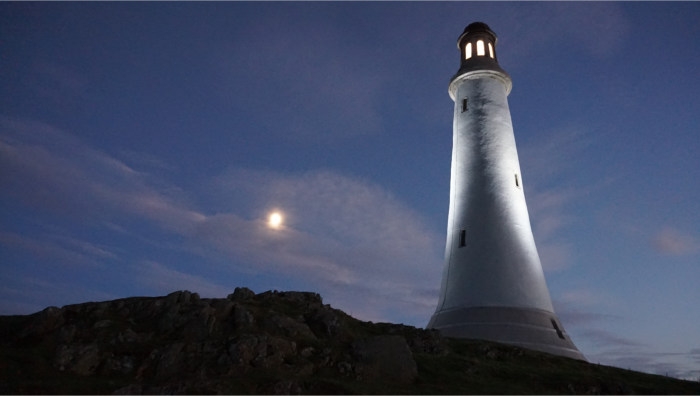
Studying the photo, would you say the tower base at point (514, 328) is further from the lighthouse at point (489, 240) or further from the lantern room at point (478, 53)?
the lantern room at point (478, 53)

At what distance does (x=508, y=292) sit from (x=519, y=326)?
7.54ft

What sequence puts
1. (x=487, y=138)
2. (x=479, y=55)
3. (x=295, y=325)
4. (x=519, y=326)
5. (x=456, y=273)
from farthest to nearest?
1. (x=479, y=55)
2. (x=487, y=138)
3. (x=456, y=273)
4. (x=519, y=326)
5. (x=295, y=325)

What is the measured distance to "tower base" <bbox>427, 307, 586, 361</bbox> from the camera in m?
29.6

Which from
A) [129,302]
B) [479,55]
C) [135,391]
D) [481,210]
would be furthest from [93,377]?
[479,55]

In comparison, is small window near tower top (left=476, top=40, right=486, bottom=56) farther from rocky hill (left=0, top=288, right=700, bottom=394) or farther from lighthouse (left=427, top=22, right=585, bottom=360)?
rocky hill (left=0, top=288, right=700, bottom=394)

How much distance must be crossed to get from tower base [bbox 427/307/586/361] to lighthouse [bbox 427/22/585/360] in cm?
6

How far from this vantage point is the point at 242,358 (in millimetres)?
19062

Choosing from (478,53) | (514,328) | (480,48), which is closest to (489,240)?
(514,328)

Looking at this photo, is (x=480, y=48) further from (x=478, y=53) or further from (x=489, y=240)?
(x=489, y=240)

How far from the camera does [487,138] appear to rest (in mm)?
36594

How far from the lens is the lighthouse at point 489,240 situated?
100 ft

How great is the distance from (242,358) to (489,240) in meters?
19.9

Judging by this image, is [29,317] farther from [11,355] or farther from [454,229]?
[454,229]

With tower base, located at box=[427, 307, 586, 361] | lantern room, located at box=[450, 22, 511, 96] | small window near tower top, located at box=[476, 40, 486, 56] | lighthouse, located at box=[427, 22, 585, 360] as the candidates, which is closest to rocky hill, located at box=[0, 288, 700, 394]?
tower base, located at box=[427, 307, 586, 361]
